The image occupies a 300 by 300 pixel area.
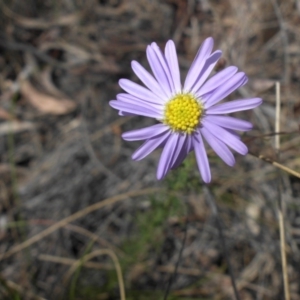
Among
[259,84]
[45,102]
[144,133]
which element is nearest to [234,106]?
[144,133]

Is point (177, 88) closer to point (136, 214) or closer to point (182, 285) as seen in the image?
point (136, 214)

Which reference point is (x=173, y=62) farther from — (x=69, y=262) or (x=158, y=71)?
(x=69, y=262)

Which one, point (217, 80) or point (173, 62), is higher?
point (173, 62)

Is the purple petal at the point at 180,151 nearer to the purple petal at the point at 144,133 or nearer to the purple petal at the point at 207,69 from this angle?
the purple petal at the point at 144,133

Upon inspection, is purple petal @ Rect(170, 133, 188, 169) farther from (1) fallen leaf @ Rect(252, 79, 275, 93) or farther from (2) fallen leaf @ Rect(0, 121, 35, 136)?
(2) fallen leaf @ Rect(0, 121, 35, 136)

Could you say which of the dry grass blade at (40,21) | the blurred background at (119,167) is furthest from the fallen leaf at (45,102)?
the dry grass blade at (40,21)
